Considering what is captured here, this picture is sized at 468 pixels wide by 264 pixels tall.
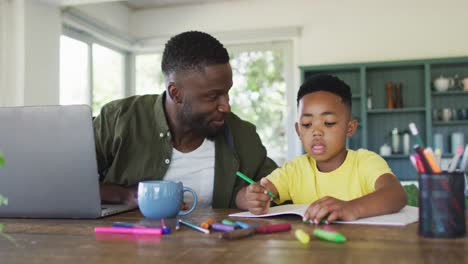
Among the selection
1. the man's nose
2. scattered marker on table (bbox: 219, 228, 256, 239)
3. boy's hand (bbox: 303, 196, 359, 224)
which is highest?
the man's nose

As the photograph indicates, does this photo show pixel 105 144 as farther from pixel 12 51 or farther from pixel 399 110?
pixel 399 110

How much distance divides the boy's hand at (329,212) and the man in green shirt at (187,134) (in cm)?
57

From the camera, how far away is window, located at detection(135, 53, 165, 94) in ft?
19.7

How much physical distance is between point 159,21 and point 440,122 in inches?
131

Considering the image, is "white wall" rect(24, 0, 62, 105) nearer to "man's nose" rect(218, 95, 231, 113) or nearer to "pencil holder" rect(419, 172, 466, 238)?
"man's nose" rect(218, 95, 231, 113)

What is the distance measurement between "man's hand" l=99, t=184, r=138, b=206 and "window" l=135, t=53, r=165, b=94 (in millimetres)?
4579

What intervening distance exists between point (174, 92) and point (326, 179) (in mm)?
591

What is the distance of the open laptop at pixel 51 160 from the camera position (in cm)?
105

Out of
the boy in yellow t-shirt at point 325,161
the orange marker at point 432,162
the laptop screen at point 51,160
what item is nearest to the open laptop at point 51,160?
the laptop screen at point 51,160

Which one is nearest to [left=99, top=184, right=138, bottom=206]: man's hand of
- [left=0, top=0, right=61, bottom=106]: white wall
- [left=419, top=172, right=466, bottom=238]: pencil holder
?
[left=419, top=172, right=466, bottom=238]: pencil holder

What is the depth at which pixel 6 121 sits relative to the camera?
1.09 metres

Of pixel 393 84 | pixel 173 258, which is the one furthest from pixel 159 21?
pixel 173 258

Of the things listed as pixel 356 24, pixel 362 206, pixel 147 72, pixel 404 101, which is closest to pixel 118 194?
pixel 362 206

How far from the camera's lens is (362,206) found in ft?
3.47
